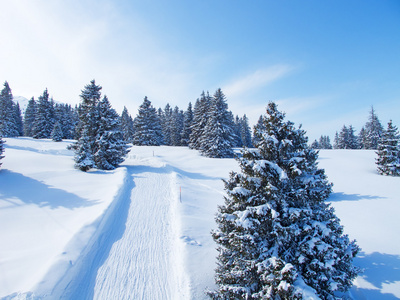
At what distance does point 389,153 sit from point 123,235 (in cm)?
2719

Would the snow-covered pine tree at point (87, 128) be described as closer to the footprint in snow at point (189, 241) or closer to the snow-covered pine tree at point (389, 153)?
the footprint in snow at point (189, 241)

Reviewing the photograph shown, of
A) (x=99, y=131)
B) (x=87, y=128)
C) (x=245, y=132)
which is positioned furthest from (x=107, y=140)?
(x=245, y=132)

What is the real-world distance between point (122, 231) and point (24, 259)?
353 centimetres

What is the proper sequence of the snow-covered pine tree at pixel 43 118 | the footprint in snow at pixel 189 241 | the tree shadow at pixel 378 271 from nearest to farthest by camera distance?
the tree shadow at pixel 378 271 → the footprint in snow at pixel 189 241 → the snow-covered pine tree at pixel 43 118

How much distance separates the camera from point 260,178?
564cm

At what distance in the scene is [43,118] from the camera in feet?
151

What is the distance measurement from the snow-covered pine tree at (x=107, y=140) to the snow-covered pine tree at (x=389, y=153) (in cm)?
2852

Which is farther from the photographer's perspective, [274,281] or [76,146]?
[76,146]

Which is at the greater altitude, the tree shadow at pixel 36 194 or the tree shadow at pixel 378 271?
the tree shadow at pixel 36 194

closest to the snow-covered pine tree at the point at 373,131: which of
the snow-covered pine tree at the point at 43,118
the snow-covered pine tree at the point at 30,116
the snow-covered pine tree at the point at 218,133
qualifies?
the snow-covered pine tree at the point at 218,133

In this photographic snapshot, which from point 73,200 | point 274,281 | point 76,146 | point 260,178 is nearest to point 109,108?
point 76,146

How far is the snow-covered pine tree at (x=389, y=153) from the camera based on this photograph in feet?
68.9

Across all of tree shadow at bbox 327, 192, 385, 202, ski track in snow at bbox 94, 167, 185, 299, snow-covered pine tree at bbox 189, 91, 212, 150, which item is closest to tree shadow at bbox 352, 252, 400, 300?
ski track in snow at bbox 94, 167, 185, 299

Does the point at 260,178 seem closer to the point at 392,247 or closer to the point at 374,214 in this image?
the point at 392,247
